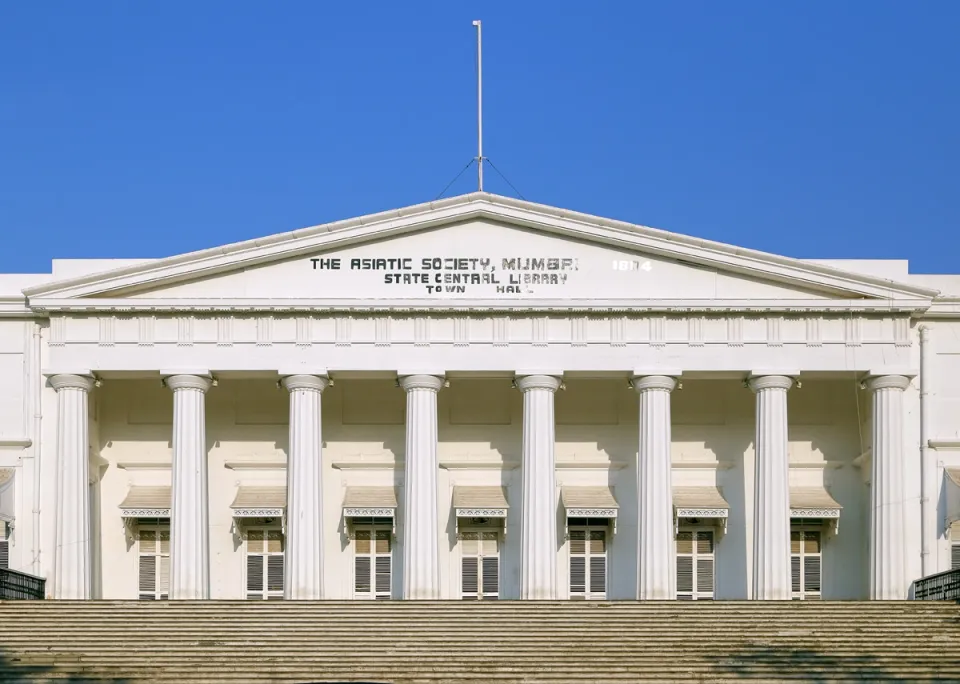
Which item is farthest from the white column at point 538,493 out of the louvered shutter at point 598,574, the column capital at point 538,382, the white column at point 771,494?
the white column at point 771,494

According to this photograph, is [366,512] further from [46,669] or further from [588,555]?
[46,669]

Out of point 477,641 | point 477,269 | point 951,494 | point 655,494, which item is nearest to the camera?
point 477,641

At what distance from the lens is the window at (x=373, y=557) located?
5650 centimetres

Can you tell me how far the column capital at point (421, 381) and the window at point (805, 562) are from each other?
1177 centimetres

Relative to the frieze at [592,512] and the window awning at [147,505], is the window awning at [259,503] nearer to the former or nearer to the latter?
the window awning at [147,505]

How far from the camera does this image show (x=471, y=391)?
56.8 m

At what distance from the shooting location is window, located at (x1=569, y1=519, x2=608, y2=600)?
186ft

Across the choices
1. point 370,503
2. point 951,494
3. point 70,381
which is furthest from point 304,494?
point 951,494

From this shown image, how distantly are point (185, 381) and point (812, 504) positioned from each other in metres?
18.3

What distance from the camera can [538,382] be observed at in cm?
5297

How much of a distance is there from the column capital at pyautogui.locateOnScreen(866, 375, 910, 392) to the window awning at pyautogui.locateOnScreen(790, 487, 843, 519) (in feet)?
13.9

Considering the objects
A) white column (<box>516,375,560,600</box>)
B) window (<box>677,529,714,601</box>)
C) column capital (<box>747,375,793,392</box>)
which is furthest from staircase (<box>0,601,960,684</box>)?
window (<box>677,529,714,601</box>)

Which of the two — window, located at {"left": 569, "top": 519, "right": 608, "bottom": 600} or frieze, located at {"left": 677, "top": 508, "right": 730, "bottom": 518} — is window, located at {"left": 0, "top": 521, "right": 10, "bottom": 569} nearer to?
window, located at {"left": 569, "top": 519, "right": 608, "bottom": 600}

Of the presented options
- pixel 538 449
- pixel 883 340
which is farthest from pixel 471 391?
pixel 883 340
